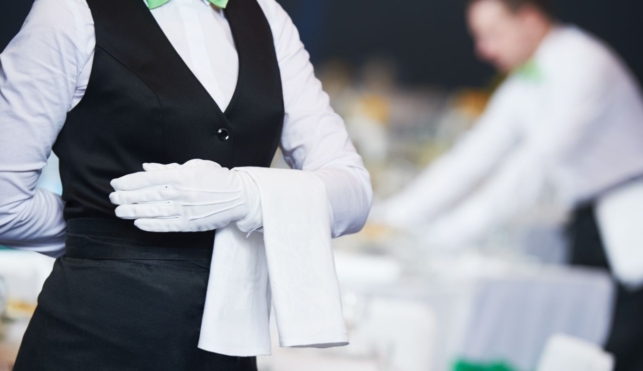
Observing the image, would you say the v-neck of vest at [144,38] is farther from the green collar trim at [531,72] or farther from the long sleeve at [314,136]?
the green collar trim at [531,72]

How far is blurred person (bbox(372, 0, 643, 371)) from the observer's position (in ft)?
11.1

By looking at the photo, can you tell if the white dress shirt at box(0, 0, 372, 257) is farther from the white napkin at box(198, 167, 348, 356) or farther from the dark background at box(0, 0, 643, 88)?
the dark background at box(0, 0, 643, 88)

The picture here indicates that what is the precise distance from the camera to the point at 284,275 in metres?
0.94

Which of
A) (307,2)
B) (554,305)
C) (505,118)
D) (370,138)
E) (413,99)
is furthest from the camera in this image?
(413,99)

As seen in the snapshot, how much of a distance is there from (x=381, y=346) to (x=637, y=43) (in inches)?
170

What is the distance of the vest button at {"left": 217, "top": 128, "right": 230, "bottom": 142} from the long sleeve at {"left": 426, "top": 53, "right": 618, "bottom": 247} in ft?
8.53

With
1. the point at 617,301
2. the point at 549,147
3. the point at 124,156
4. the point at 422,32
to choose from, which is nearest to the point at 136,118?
the point at 124,156

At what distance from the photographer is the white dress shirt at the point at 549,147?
3.49 metres

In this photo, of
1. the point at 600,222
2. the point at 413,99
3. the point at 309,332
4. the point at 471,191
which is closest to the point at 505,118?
the point at 471,191

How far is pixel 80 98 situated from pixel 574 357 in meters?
1.57

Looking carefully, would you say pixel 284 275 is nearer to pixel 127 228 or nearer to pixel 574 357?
pixel 127 228

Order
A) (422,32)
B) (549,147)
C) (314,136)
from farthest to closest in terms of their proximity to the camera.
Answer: (422,32) < (549,147) < (314,136)

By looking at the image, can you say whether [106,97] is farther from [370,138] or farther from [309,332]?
[370,138]

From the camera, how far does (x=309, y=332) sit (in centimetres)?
94
